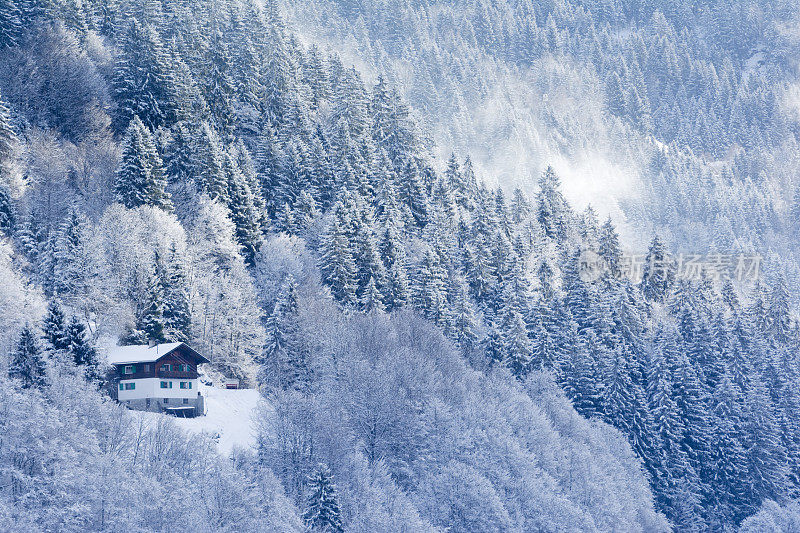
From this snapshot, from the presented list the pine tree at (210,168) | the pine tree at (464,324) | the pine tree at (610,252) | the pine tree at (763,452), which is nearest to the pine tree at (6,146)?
the pine tree at (210,168)

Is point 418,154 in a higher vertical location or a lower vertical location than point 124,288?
higher

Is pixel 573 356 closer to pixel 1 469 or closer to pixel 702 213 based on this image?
pixel 1 469

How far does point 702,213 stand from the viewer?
184875mm

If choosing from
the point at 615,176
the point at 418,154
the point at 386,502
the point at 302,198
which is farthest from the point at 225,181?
the point at 615,176

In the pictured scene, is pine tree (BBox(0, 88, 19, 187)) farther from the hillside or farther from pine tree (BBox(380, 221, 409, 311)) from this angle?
pine tree (BBox(380, 221, 409, 311))

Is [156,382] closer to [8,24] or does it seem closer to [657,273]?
[8,24]

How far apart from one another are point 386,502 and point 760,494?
48859 mm

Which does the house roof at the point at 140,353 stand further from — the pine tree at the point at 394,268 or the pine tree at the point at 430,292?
the pine tree at the point at 430,292

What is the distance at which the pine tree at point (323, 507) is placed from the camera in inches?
2096

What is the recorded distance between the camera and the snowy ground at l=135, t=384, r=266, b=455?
193ft

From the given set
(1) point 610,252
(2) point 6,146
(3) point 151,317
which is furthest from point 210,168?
(1) point 610,252

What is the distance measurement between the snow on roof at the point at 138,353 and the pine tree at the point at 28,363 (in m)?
10.8

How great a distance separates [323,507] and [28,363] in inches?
660

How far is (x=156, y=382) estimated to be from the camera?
61844mm
